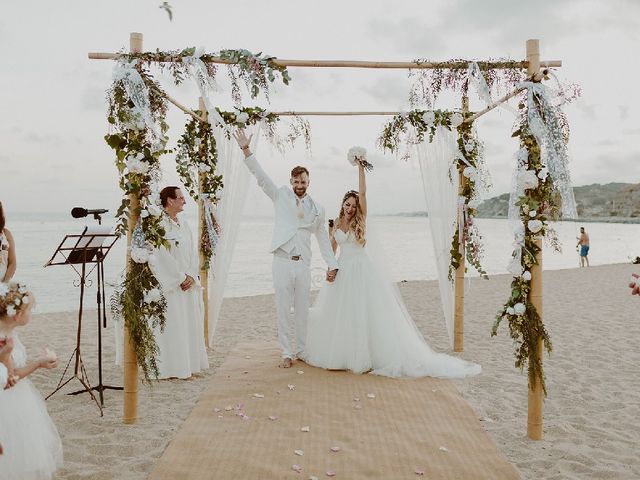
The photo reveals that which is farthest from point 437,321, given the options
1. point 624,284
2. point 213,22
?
point 624,284

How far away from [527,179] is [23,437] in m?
3.59

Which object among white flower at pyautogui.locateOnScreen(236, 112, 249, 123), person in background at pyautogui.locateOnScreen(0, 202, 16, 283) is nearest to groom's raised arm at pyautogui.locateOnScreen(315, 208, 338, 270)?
white flower at pyautogui.locateOnScreen(236, 112, 249, 123)

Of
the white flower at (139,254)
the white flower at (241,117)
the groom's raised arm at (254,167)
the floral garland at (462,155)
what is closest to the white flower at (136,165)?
the white flower at (139,254)

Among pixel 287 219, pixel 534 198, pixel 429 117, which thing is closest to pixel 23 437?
pixel 287 219

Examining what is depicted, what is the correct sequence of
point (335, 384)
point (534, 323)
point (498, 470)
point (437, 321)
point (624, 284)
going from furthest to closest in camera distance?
point (624, 284) < point (437, 321) < point (335, 384) < point (534, 323) < point (498, 470)

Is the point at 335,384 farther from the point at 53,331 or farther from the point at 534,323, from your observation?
the point at 53,331

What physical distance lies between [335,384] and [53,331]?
5743 millimetres

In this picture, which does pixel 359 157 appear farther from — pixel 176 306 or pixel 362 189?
pixel 176 306

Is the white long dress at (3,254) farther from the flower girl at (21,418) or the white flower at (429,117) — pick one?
the white flower at (429,117)

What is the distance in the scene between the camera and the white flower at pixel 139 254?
4.12 m

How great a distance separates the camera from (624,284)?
50.1 ft

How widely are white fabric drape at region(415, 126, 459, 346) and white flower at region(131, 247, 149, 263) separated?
3452 mm

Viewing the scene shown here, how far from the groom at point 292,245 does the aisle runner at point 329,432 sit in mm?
636

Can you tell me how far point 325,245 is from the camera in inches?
241
